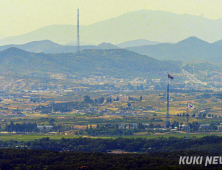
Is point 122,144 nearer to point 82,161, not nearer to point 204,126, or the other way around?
point 82,161

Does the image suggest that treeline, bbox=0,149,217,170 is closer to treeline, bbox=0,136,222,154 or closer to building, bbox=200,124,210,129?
treeline, bbox=0,136,222,154

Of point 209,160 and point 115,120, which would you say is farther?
point 115,120

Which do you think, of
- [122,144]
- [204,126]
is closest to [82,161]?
[122,144]

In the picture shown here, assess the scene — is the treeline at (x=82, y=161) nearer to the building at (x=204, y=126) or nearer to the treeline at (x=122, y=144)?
the treeline at (x=122, y=144)

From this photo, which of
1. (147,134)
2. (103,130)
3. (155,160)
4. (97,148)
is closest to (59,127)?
(103,130)

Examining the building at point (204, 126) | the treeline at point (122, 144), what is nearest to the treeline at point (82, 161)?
the treeline at point (122, 144)

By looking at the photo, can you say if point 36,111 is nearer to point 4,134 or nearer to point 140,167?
point 4,134

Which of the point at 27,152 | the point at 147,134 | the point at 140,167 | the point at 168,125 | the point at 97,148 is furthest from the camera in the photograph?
the point at 168,125
